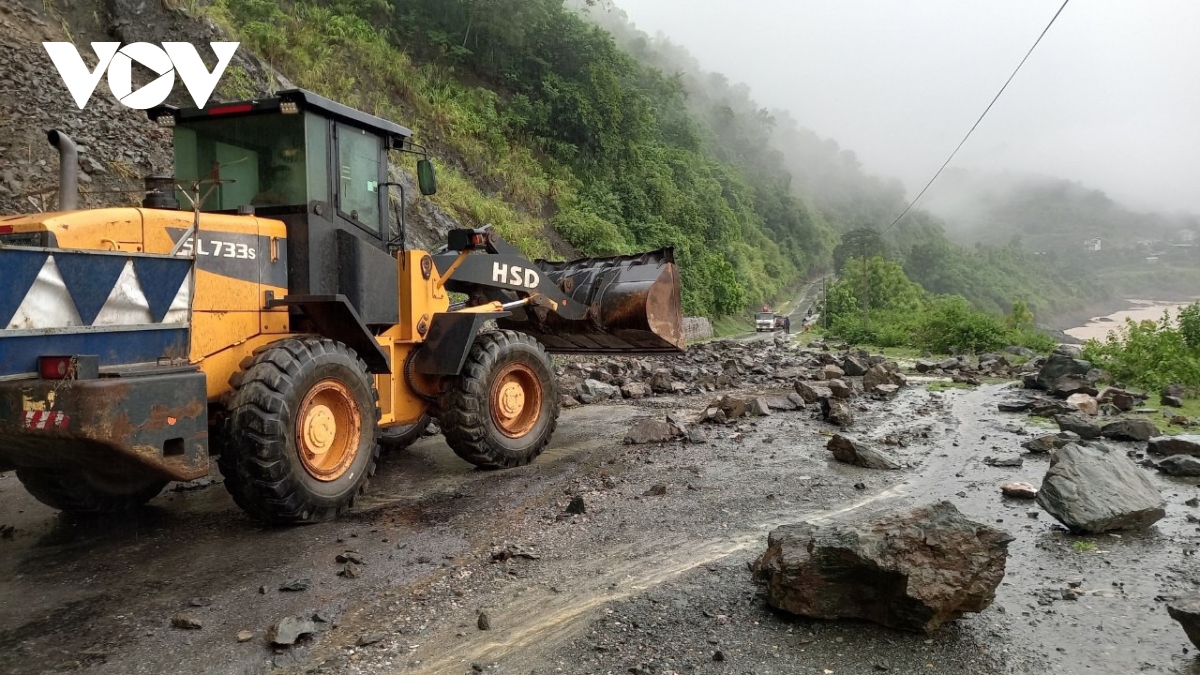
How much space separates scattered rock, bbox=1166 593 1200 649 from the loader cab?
5.36 metres

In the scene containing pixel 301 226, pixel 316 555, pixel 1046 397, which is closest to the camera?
pixel 316 555

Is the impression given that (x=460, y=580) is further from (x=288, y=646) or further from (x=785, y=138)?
(x=785, y=138)

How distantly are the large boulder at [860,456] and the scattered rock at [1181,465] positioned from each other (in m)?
2.31

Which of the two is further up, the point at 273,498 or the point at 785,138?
the point at 785,138

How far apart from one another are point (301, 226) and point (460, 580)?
9.72ft

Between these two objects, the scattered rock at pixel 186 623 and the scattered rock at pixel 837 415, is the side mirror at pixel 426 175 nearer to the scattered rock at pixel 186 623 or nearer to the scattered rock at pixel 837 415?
the scattered rock at pixel 186 623

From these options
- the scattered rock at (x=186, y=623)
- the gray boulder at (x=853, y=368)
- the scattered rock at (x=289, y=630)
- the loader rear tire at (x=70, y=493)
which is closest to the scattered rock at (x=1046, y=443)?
the scattered rock at (x=289, y=630)

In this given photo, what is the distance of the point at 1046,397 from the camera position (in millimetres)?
12359

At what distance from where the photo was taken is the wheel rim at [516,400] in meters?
7.22

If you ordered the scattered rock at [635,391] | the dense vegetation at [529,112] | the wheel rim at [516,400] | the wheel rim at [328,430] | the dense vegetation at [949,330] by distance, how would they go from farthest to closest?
1. the dense vegetation at [949,330]
2. the dense vegetation at [529,112]
3. the scattered rock at [635,391]
4. the wheel rim at [516,400]
5. the wheel rim at [328,430]

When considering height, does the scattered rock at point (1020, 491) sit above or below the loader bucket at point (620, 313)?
below

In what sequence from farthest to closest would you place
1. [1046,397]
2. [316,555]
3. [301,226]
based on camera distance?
[1046,397], [301,226], [316,555]

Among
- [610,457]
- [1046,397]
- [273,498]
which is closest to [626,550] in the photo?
[273,498]

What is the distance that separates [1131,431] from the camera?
332 inches
